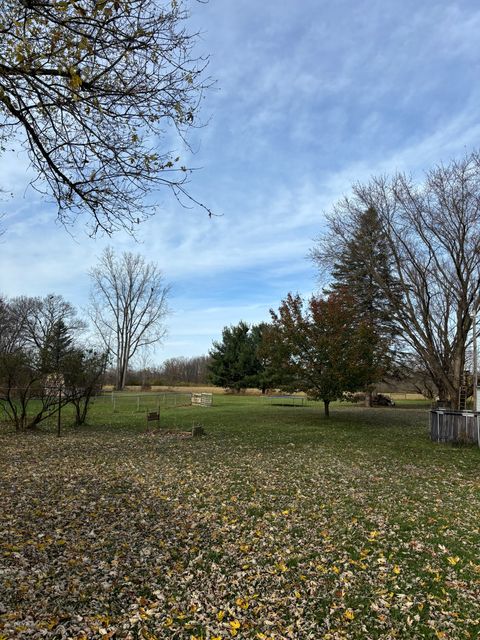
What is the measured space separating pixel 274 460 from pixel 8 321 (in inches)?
1590

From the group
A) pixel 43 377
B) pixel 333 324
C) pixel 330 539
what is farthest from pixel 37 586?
pixel 333 324

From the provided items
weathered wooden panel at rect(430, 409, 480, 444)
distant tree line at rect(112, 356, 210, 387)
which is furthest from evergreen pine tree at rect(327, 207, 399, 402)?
distant tree line at rect(112, 356, 210, 387)

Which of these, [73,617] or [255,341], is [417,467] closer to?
[73,617]

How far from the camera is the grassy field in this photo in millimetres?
3475

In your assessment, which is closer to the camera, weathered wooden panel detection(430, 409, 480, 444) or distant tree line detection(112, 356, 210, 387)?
weathered wooden panel detection(430, 409, 480, 444)

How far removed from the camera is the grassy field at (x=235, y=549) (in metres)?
3.47

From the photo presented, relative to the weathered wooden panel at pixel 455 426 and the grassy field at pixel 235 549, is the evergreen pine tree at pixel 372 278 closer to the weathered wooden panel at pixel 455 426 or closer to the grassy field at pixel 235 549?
the weathered wooden panel at pixel 455 426

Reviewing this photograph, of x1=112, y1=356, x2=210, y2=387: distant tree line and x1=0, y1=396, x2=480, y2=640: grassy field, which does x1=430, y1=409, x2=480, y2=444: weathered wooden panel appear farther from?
x1=112, y1=356, x2=210, y2=387: distant tree line

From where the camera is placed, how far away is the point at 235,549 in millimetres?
4891

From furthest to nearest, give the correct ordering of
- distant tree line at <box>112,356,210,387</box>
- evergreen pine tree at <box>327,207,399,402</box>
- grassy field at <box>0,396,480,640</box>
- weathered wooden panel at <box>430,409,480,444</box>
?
distant tree line at <box>112,356,210,387</box> < evergreen pine tree at <box>327,207,399,402</box> < weathered wooden panel at <box>430,409,480,444</box> < grassy field at <box>0,396,480,640</box>

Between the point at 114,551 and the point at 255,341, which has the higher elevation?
the point at 255,341

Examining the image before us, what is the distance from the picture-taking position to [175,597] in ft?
12.5

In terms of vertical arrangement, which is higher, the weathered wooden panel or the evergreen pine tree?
the evergreen pine tree

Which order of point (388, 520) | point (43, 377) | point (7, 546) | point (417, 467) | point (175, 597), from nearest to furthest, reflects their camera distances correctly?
point (175, 597) < point (7, 546) < point (388, 520) < point (417, 467) < point (43, 377)
